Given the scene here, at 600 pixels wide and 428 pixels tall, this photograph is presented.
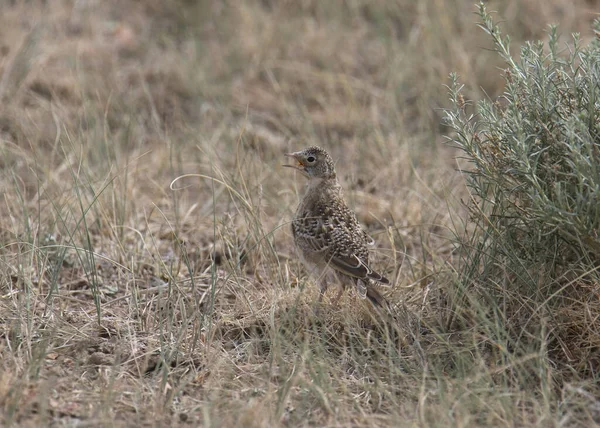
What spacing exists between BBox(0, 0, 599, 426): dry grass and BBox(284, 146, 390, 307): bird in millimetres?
140

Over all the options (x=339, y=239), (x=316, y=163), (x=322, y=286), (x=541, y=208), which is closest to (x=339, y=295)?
(x=322, y=286)

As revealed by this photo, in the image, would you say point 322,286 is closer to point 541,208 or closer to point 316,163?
point 316,163

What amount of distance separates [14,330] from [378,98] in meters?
4.39

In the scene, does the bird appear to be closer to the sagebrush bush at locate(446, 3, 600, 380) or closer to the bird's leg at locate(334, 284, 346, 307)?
the bird's leg at locate(334, 284, 346, 307)

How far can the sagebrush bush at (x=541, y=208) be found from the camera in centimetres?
393

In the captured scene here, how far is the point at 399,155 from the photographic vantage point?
6391 millimetres

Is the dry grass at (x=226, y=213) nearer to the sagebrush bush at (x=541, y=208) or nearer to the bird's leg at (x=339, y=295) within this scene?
the bird's leg at (x=339, y=295)

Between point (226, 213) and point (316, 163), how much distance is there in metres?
0.55

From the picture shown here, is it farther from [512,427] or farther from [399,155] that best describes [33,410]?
[399,155]

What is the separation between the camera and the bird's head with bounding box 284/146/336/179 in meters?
4.89

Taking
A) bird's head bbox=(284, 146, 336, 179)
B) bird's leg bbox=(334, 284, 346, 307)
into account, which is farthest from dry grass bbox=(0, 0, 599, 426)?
bird's head bbox=(284, 146, 336, 179)

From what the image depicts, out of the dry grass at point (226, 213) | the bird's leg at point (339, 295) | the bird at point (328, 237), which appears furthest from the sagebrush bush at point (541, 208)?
the bird's leg at point (339, 295)

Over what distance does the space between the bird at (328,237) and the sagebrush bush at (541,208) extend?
0.48 meters

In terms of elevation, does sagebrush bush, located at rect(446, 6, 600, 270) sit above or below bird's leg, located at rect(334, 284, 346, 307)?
above
